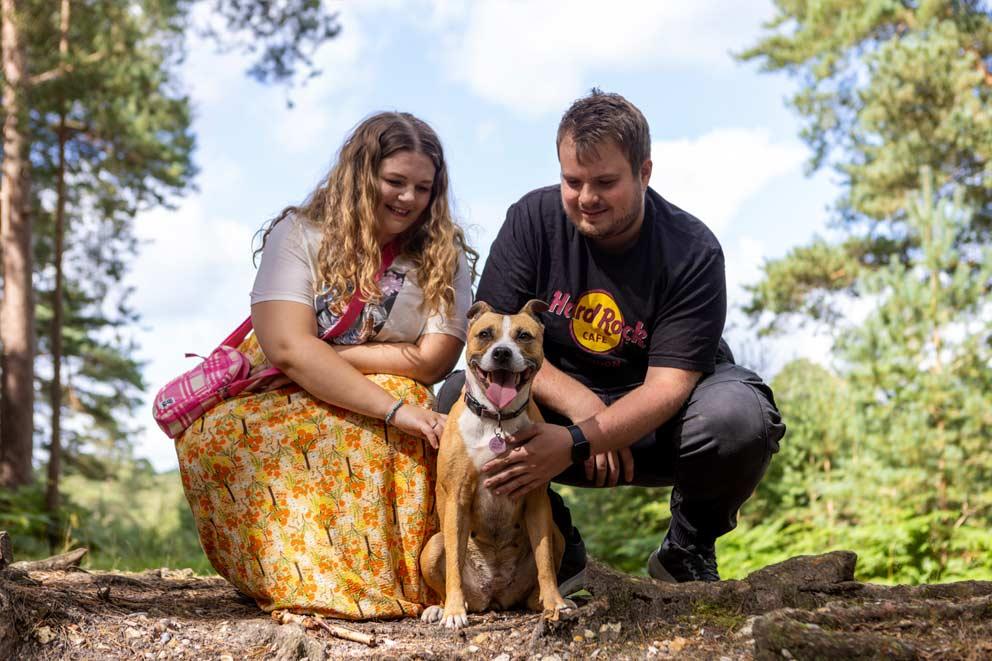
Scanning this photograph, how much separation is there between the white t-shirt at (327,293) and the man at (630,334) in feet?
0.94

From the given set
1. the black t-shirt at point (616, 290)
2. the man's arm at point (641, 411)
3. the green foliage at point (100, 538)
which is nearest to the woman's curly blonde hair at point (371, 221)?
the black t-shirt at point (616, 290)

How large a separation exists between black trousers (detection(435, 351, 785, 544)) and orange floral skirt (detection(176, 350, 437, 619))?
1.54ft

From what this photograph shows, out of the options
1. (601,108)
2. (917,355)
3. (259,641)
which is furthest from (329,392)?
(917,355)

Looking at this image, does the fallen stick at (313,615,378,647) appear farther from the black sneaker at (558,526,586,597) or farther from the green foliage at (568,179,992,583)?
the green foliage at (568,179,992,583)

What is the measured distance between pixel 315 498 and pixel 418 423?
1.74 feet

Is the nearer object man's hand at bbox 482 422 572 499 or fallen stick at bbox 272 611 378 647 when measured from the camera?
fallen stick at bbox 272 611 378 647

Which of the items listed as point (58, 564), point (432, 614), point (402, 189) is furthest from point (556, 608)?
point (58, 564)

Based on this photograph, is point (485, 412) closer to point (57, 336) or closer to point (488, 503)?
point (488, 503)

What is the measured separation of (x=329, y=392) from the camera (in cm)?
357

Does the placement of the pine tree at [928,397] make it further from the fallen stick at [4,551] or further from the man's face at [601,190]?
the fallen stick at [4,551]

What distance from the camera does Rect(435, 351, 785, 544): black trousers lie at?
380 centimetres

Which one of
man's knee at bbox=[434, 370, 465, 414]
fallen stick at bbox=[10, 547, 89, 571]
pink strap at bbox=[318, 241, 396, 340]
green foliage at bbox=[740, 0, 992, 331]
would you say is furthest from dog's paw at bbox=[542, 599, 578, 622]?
green foliage at bbox=[740, 0, 992, 331]

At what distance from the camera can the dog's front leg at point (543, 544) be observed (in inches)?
132

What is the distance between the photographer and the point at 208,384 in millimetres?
3748
